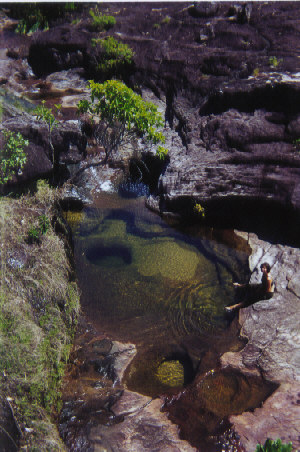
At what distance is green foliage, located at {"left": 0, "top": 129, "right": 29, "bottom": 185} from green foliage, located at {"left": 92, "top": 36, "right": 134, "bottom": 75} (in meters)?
9.93

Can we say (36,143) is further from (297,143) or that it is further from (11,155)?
(297,143)

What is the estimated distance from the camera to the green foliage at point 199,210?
440 inches

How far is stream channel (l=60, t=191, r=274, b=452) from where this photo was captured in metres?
5.96

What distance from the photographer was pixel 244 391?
6316 mm

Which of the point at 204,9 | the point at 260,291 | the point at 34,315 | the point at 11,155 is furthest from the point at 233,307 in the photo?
the point at 204,9

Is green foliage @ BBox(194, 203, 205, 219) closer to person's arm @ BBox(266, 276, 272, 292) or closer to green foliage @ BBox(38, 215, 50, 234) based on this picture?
person's arm @ BBox(266, 276, 272, 292)

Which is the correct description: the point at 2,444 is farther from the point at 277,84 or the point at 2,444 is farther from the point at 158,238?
the point at 277,84

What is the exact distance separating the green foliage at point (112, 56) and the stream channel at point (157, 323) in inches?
356

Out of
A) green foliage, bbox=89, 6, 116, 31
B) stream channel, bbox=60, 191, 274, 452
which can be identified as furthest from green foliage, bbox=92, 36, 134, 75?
stream channel, bbox=60, 191, 274, 452

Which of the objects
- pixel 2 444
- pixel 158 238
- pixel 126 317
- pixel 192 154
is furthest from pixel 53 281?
pixel 192 154

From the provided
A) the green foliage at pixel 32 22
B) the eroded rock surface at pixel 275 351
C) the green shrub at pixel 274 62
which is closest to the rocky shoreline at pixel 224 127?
the eroded rock surface at pixel 275 351

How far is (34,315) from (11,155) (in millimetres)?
4526

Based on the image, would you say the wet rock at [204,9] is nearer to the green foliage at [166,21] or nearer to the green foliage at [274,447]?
the green foliage at [166,21]

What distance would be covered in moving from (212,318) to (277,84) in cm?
865
